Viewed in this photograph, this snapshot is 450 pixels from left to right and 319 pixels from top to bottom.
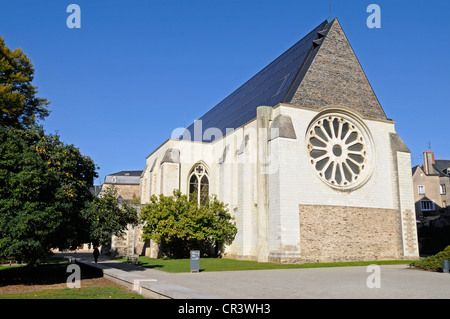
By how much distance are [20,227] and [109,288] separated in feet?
11.2

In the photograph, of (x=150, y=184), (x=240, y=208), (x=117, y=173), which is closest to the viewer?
(x=240, y=208)

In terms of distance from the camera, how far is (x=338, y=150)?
26516 millimetres

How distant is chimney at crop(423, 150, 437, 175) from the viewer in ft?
162

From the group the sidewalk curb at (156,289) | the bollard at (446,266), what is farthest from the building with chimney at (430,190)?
the sidewalk curb at (156,289)

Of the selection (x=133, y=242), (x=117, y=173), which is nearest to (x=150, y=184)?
(x=133, y=242)

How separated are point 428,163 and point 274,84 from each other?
30.3 metres

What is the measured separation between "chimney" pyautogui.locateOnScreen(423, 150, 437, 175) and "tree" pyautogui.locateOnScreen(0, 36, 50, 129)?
45.5 m

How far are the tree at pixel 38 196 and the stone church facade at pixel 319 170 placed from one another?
1205 centimetres

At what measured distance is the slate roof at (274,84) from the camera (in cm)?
2698

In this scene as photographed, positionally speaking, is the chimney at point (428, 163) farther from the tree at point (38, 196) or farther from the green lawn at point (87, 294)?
the green lawn at point (87, 294)

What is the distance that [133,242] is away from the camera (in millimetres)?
31547

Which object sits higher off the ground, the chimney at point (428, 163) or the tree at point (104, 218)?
the chimney at point (428, 163)

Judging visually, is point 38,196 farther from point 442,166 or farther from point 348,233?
point 442,166
